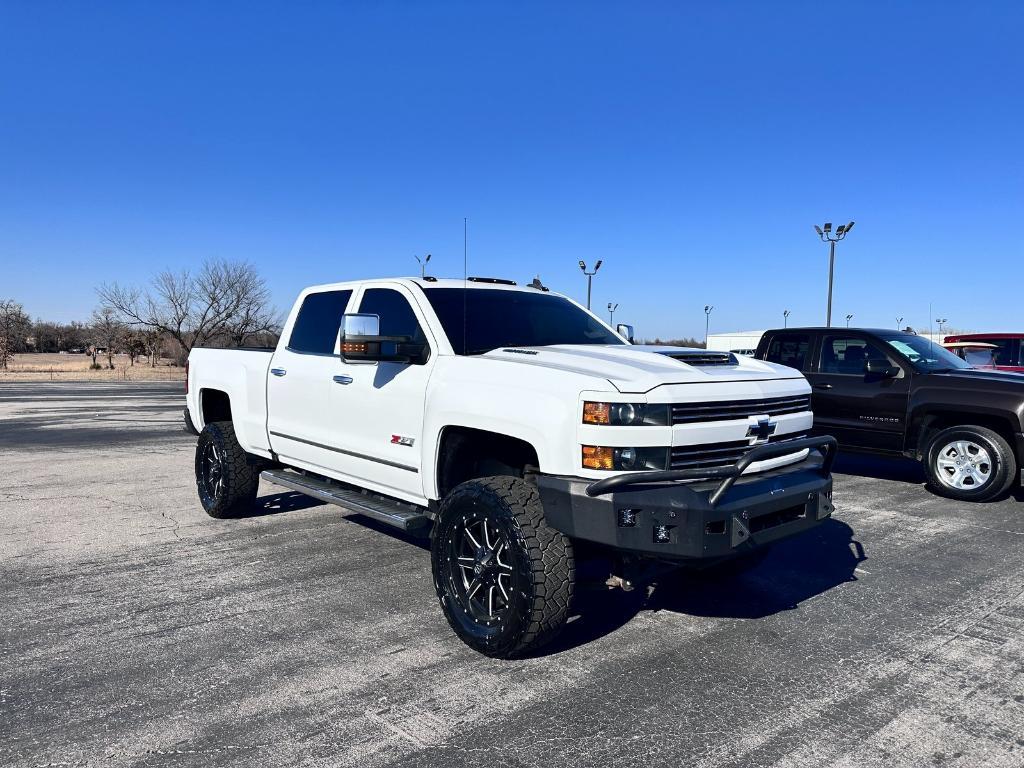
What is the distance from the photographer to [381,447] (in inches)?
182

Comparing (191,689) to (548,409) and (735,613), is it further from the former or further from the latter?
(735,613)

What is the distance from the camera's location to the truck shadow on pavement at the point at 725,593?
4.19 m

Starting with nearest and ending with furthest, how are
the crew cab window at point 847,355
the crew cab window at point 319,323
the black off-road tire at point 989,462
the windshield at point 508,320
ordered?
1. the windshield at point 508,320
2. the crew cab window at point 319,323
3. the black off-road tire at point 989,462
4. the crew cab window at point 847,355

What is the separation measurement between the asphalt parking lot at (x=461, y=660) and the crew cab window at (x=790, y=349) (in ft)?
11.0

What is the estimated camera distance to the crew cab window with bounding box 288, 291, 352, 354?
5.49 m

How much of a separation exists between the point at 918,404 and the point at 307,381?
647 cm

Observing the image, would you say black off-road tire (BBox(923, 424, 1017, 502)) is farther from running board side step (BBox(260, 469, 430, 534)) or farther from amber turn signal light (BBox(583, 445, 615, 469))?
running board side step (BBox(260, 469, 430, 534))

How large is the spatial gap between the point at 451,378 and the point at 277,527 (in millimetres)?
3028

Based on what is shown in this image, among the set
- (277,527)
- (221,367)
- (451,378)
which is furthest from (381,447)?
(221,367)

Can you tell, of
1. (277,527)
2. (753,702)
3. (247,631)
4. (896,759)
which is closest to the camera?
(896,759)

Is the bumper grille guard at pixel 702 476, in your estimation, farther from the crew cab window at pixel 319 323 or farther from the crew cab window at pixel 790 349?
the crew cab window at pixel 790 349

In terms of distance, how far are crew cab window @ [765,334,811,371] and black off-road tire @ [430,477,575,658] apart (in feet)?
21.7

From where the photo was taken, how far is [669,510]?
3273 mm

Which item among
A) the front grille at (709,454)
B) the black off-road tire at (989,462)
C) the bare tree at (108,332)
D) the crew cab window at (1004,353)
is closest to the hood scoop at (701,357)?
the front grille at (709,454)
